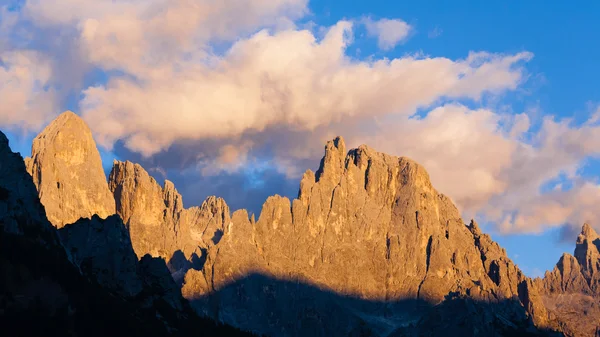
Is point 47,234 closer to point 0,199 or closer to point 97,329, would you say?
point 0,199

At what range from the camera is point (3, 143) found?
180875 millimetres

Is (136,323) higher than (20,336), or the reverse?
(136,323)

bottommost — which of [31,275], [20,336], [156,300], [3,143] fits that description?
[20,336]

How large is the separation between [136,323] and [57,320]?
119 feet

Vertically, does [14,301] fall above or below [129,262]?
below

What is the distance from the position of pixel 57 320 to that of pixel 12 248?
16463mm

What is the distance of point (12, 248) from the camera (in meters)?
144

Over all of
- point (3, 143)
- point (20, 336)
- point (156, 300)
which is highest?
point (3, 143)

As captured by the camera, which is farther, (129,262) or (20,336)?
(129,262)

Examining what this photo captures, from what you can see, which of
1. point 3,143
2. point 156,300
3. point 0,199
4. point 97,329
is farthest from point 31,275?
point 156,300

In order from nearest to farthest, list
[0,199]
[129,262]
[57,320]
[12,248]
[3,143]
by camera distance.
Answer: [57,320] < [12,248] < [0,199] < [3,143] < [129,262]

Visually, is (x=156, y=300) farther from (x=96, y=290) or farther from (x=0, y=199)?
(x=0, y=199)

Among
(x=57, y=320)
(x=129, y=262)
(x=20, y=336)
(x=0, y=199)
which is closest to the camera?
(x=20, y=336)

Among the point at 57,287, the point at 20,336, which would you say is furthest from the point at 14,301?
the point at 57,287
